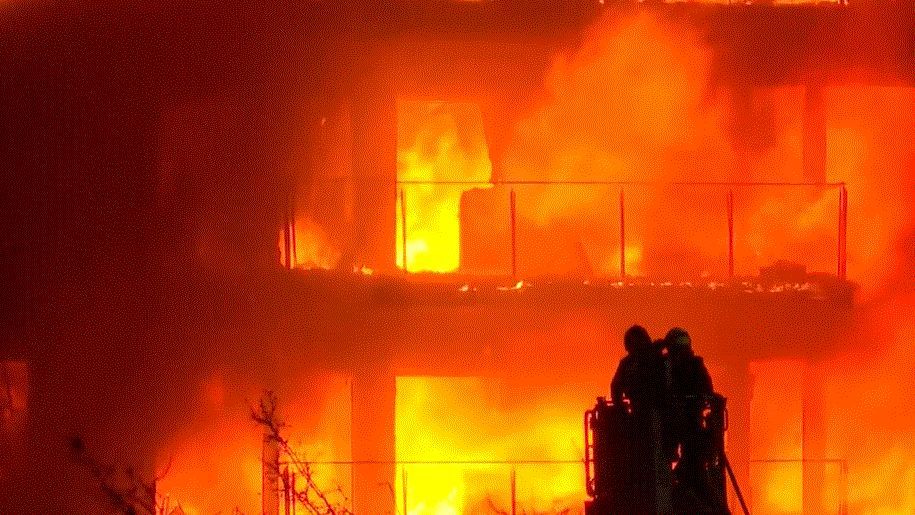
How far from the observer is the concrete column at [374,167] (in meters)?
13.8

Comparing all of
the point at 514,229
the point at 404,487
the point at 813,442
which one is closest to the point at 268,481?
the point at 404,487

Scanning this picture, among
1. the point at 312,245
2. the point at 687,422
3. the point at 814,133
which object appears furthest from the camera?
the point at 312,245

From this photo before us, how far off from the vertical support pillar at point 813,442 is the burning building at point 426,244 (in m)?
0.03

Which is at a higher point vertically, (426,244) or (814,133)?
(814,133)

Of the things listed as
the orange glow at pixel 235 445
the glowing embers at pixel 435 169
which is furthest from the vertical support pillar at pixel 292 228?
the glowing embers at pixel 435 169

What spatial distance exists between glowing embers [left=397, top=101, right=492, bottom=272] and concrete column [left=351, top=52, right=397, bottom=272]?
4.08 feet

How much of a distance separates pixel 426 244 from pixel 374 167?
218 centimetres

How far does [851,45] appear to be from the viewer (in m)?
14.2

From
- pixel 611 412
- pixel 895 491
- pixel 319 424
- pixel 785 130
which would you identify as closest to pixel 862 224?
pixel 785 130

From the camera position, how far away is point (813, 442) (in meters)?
14.2

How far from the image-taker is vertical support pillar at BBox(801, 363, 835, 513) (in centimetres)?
1420

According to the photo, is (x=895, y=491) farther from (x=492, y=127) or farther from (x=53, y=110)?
(x=53, y=110)

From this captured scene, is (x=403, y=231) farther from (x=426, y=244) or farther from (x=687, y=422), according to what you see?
(x=687, y=422)

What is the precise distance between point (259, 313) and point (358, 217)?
139 cm
